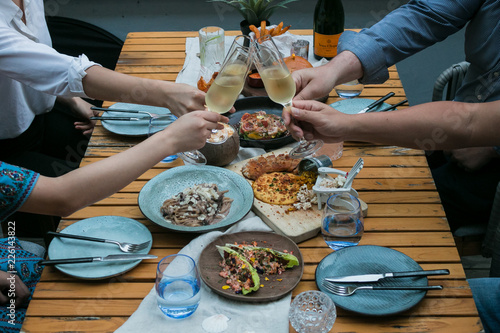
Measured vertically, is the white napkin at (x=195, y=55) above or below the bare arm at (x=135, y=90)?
below

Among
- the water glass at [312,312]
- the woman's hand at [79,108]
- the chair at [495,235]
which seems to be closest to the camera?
the water glass at [312,312]

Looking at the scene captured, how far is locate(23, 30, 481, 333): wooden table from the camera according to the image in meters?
1.36

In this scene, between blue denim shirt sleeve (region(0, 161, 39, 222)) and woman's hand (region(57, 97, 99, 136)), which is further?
woman's hand (region(57, 97, 99, 136))

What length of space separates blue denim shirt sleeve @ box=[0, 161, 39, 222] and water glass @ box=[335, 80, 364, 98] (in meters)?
1.41

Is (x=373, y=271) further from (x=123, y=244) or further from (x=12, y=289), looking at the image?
(x=12, y=289)

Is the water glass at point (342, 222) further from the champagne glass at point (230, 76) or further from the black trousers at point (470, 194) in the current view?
the black trousers at point (470, 194)

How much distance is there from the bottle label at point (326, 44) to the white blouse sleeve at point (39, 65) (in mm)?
1188

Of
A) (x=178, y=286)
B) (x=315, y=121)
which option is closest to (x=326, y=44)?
(x=315, y=121)

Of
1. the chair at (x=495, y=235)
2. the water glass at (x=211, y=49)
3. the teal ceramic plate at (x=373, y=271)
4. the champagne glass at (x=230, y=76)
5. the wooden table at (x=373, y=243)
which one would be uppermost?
the champagne glass at (x=230, y=76)

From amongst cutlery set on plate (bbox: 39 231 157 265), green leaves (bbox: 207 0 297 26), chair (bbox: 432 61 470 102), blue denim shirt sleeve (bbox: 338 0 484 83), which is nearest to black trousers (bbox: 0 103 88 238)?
cutlery set on plate (bbox: 39 231 157 265)

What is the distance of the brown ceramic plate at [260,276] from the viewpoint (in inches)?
55.4

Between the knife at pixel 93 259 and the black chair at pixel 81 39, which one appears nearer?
the knife at pixel 93 259

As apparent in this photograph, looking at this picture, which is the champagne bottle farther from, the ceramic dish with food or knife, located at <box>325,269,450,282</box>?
knife, located at <box>325,269,450,282</box>

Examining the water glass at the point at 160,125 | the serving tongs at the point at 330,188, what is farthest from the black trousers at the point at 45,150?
the serving tongs at the point at 330,188
